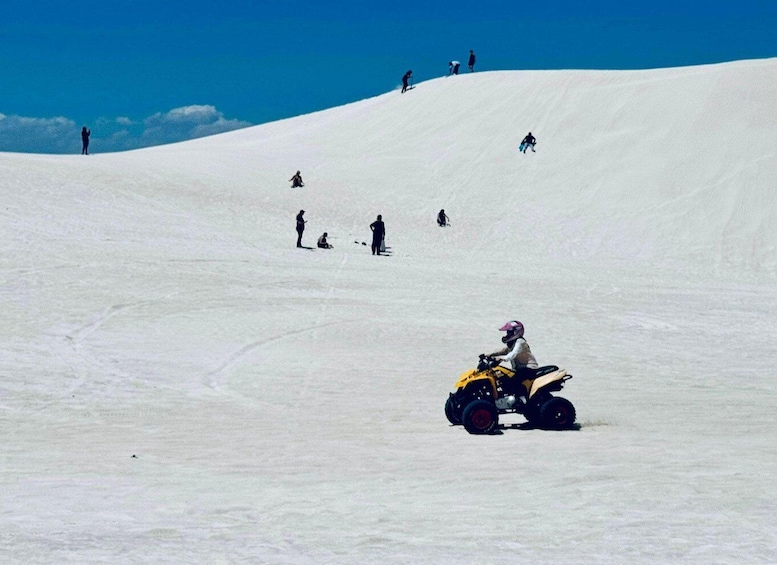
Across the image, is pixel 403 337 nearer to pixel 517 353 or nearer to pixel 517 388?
pixel 517 388

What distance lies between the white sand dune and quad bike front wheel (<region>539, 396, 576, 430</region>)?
0.78 feet

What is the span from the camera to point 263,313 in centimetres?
2061

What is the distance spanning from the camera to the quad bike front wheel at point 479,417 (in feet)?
36.3

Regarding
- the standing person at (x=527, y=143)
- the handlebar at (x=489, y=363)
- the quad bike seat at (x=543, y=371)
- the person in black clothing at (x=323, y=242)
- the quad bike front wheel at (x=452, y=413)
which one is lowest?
the quad bike front wheel at (x=452, y=413)

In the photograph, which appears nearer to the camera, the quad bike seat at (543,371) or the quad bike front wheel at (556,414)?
the quad bike front wheel at (556,414)

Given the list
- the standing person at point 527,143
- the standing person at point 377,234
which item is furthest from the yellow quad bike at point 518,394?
the standing person at point 527,143

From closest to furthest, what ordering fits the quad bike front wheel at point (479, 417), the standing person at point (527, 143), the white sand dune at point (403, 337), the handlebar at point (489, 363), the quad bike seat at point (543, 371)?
the white sand dune at point (403, 337)
the quad bike front wheel at point (479, 417)
the handlebar at point (489, 363)
the quad bike seat at point (543, 371)
the standing person at point (527, 143)

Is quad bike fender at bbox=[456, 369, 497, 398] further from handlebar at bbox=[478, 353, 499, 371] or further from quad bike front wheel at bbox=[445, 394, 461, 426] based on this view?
quad bike front wheel at bbox=[445, 394, 461, 426]

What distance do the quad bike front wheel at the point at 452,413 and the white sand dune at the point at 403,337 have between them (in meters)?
0.25

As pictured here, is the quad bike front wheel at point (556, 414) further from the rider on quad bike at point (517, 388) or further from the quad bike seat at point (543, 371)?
the quad bike seat at point (543, 371)

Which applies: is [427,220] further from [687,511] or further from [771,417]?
[687,511]

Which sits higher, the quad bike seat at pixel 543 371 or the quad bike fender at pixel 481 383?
the quad bike seat at pixel 543 371

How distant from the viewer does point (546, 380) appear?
11.4 metres

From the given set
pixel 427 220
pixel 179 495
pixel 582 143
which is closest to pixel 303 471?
pixel 179 495
